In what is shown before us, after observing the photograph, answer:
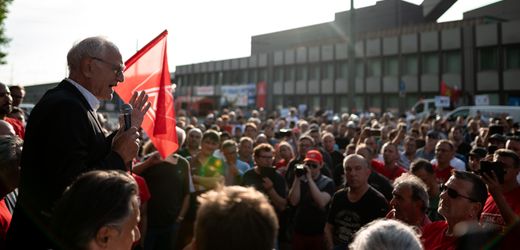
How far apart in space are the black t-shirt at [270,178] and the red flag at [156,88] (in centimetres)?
138

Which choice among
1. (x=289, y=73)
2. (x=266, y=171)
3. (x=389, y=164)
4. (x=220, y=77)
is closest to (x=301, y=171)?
(x=266, y=171)

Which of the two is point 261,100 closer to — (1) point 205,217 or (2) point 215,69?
(2) point 215,69

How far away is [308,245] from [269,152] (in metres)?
1.34

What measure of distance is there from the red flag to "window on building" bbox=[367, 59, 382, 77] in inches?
1572

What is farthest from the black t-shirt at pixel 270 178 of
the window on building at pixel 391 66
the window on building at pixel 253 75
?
the window on building at pixel 253 75

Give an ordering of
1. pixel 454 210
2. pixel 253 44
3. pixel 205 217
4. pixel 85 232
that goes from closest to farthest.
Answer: pixel 205 217, pixel 85 232, pixel 454 210, pixel 253 44

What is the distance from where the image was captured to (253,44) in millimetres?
69312

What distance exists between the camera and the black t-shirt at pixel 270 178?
6.26m

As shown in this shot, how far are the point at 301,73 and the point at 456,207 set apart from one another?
156 ft

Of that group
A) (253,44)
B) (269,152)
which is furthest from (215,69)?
(269,152)

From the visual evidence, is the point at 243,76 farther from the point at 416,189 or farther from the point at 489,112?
the point at 416,189

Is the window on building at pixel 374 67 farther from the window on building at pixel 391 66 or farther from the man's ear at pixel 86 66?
the man's ear at pixel 86 66

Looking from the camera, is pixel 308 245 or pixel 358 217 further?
pixel 308 245

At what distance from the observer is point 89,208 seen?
180cm
